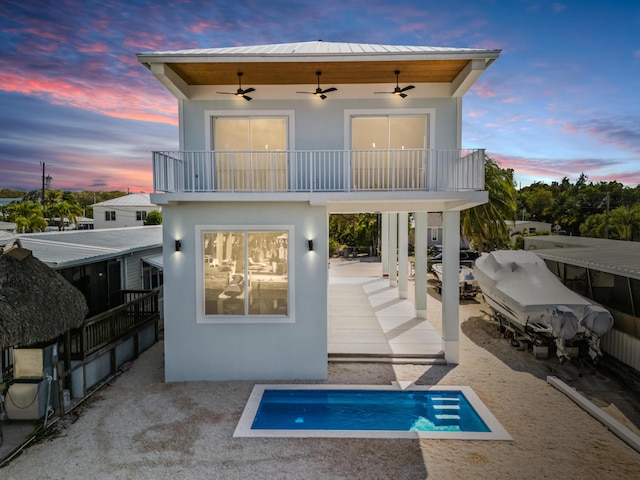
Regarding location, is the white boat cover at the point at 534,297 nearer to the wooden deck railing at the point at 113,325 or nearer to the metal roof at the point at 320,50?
the metal roof at the point at 320,50

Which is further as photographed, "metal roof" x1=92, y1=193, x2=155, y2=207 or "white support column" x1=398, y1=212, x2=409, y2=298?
"metal roof" x1=92, y1=193, x2=155, y2=207

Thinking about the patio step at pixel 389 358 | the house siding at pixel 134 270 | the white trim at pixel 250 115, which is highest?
the white trim at pixel 250 115

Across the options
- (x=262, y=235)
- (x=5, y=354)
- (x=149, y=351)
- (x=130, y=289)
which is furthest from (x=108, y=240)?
(x=262, y=235)

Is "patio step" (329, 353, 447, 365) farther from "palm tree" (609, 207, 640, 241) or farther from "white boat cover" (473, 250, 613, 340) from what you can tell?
"palm tree" (609, 207, 640, 241)

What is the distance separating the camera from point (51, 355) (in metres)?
7.33

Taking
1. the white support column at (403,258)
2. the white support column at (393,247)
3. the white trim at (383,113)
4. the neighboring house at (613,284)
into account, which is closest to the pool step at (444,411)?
the neighboring house at (613,284)

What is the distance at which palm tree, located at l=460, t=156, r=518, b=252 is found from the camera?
21594 millimetres

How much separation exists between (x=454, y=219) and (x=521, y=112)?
47.1 ft

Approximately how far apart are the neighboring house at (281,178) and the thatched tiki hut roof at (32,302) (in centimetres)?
202

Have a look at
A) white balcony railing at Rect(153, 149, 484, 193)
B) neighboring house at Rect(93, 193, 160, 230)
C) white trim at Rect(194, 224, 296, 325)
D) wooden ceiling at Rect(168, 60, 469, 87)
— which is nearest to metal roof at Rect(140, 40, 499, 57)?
wooden ceiling at Rect(168, 60, 469, 87)

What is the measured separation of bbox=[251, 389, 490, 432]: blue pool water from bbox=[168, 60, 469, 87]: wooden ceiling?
7.37 metres

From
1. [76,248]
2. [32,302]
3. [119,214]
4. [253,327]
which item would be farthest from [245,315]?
[119,214]

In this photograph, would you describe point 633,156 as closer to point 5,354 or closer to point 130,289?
point 130,289

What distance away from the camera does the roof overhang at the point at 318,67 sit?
823 cm
